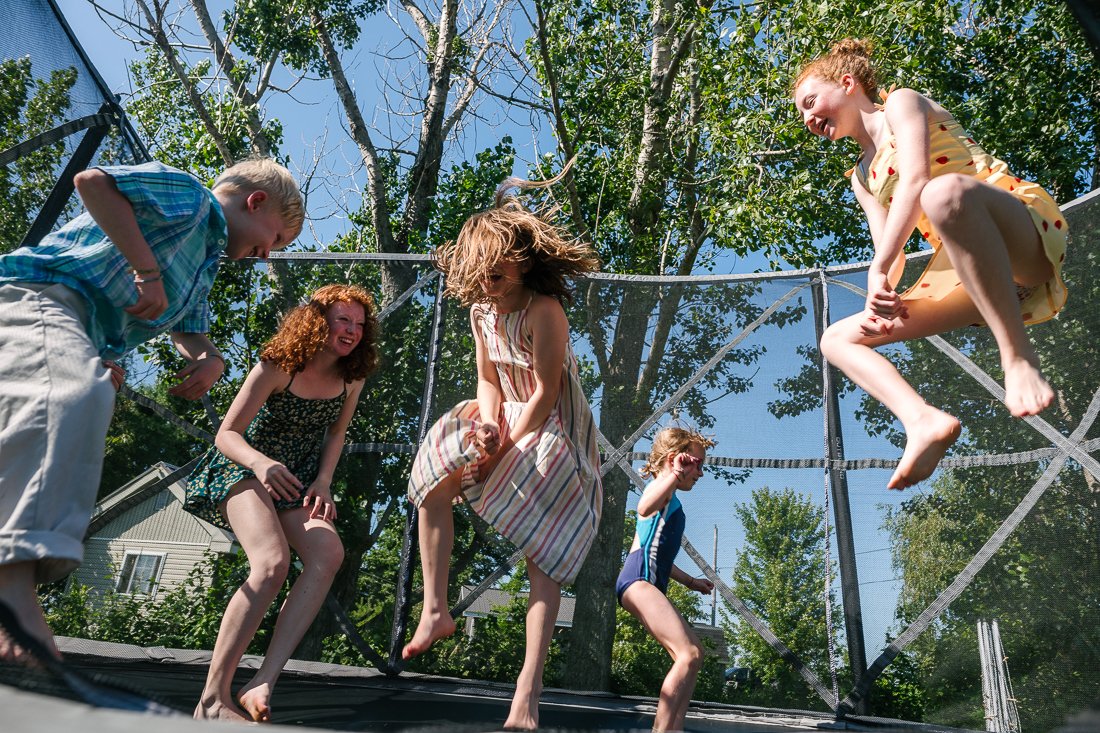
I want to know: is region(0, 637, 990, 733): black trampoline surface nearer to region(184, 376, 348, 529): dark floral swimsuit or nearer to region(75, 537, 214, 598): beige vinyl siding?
region(75, 537, 214, 598): beige vinyl siding

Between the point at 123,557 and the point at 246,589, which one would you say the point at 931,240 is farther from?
the point at 123,557

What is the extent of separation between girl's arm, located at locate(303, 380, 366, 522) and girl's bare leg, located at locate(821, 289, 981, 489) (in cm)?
125

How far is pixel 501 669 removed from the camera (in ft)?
11.3

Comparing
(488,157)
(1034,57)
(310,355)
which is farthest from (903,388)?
(488,157)

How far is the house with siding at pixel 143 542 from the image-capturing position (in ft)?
10.7

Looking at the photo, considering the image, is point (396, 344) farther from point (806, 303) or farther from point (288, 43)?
point (288, 43)

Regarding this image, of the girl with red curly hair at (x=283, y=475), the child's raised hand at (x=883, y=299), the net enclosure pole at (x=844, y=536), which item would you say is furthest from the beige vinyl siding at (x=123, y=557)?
the child's raised hand at (x=883, y=299)

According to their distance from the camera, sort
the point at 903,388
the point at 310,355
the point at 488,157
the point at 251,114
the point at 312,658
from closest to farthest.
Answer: the point at 903,388, the point at 310,355, the point at 312,658, the point at 251,114, the point at 488,157

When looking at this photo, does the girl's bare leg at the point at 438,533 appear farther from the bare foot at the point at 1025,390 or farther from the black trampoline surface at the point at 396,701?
the bare foot at the point at 1025,390

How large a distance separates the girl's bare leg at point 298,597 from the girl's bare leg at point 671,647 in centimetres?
84

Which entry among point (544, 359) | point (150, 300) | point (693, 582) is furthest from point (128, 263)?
point (693, 582)

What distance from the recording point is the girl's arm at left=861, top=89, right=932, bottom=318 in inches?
67.5

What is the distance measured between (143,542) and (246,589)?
1713 mm

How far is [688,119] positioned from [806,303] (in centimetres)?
468
